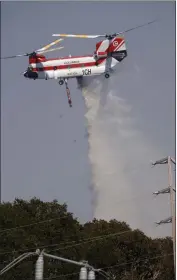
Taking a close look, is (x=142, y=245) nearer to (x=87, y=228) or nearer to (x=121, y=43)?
(x=87, y=228)

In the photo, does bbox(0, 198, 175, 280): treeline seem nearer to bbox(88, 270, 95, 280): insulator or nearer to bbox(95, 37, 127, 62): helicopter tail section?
bbox(95, 37, 127, 62): helicopter tail section

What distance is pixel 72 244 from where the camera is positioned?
81.2m

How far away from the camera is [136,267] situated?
8300 centimetres

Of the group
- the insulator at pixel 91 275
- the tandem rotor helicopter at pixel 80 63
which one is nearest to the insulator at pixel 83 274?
the insulator at pixel 91 275

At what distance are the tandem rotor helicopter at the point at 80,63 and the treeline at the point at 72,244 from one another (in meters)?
27.0

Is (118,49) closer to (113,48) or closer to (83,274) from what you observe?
(113,48)

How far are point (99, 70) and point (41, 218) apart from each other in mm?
34193

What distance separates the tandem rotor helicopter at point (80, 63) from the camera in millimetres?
59750

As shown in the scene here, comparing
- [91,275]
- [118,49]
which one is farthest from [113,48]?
[91,275]

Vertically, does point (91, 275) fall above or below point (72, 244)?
below

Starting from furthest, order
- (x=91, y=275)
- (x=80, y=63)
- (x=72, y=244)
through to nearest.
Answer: (x=72, y=244)
(x=80, y=63)
(x=91, y=275)

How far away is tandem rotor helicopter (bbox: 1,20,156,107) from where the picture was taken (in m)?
59.8

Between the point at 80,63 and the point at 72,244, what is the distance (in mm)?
33044

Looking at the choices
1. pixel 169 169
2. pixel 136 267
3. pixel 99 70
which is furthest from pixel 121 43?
pixel 136 267
